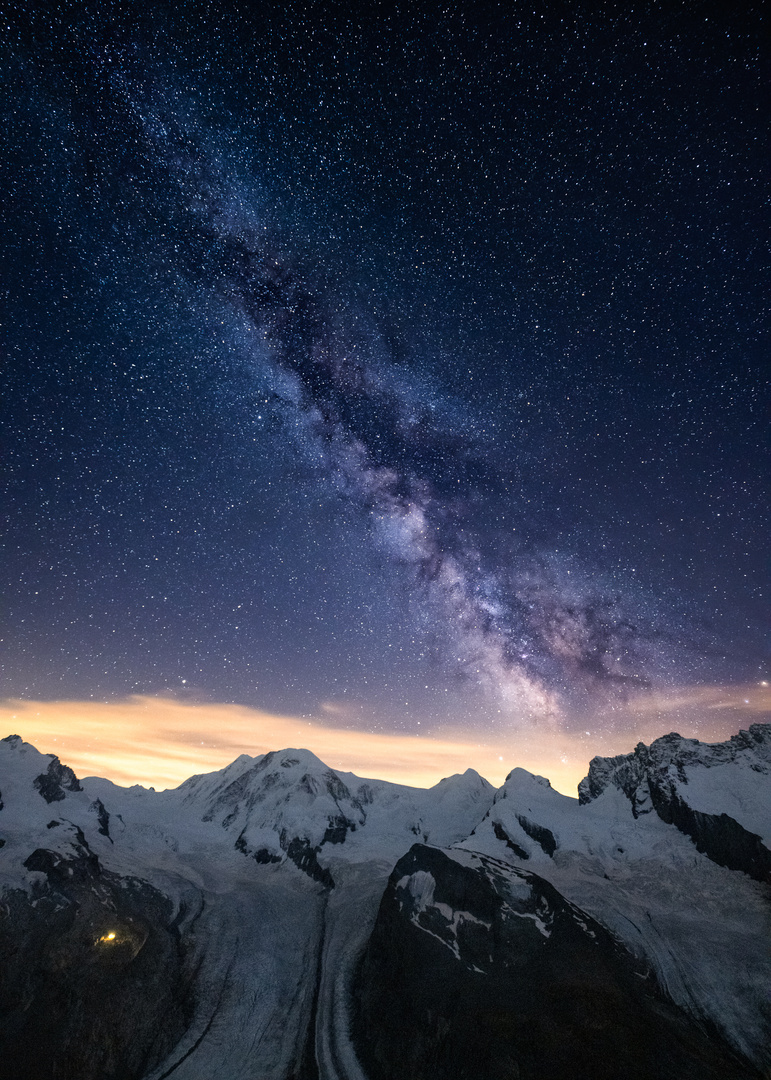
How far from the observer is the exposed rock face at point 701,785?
7431 centimetres

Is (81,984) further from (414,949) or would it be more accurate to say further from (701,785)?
(701,785)

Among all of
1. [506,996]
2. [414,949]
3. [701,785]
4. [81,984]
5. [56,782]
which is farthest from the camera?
[56,782]

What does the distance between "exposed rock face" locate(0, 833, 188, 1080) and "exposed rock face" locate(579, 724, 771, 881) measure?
8946cm

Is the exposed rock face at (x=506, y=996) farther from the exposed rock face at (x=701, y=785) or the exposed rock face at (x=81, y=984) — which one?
A: the exposed rock face at (x=701, y=785)

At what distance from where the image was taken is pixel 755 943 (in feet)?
188

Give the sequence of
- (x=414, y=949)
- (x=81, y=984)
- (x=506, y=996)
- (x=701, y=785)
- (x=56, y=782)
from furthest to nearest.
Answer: (x=56, y=782)
(x=701, y=785)
(x=414, y=949)
(x=81, y=984)
(x=506, y=996)

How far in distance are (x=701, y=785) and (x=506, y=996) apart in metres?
71.4

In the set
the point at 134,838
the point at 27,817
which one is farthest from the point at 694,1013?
the point at 134,838

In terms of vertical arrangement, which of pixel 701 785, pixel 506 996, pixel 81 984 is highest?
pixel 701 785

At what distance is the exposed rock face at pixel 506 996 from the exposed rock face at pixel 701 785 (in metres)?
35.7

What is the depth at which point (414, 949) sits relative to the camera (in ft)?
173

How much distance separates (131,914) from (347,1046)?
37.1m

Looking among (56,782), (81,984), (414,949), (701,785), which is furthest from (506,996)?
(56,782)

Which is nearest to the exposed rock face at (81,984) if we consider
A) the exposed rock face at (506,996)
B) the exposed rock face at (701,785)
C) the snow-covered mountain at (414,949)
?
the snow-covered mountain at (414,949)
